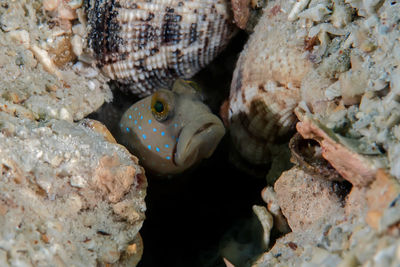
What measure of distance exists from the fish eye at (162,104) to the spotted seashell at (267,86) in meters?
0.60

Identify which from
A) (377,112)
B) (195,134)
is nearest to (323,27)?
(377,112)

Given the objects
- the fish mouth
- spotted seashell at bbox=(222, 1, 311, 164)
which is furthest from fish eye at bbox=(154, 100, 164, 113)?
spotted seashell at bbox=(222, 1, 311, 164)

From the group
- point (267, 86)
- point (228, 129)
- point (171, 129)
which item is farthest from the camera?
point (228, 129)

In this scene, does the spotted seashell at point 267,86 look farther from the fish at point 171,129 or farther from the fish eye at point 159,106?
the fish eye at point 159,106

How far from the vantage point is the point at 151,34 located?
8.91ft

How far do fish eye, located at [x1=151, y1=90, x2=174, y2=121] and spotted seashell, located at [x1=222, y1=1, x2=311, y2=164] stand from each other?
602mm

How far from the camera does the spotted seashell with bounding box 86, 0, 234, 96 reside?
2.64 metres

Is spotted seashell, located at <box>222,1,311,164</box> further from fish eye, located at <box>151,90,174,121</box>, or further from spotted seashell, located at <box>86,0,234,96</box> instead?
fish eye, located at <box>151,90,174,121</box>

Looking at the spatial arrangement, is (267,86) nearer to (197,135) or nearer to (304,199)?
(197,135)

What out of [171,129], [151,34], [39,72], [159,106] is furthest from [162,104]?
[39,72]

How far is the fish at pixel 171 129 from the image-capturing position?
2477 millimetres

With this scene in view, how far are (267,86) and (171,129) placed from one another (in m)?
0.80

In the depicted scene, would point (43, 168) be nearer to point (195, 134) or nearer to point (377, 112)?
point (195, 134)

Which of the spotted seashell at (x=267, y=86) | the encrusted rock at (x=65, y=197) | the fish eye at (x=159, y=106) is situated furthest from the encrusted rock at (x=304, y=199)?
the fish eye at (x=159, y=106)
